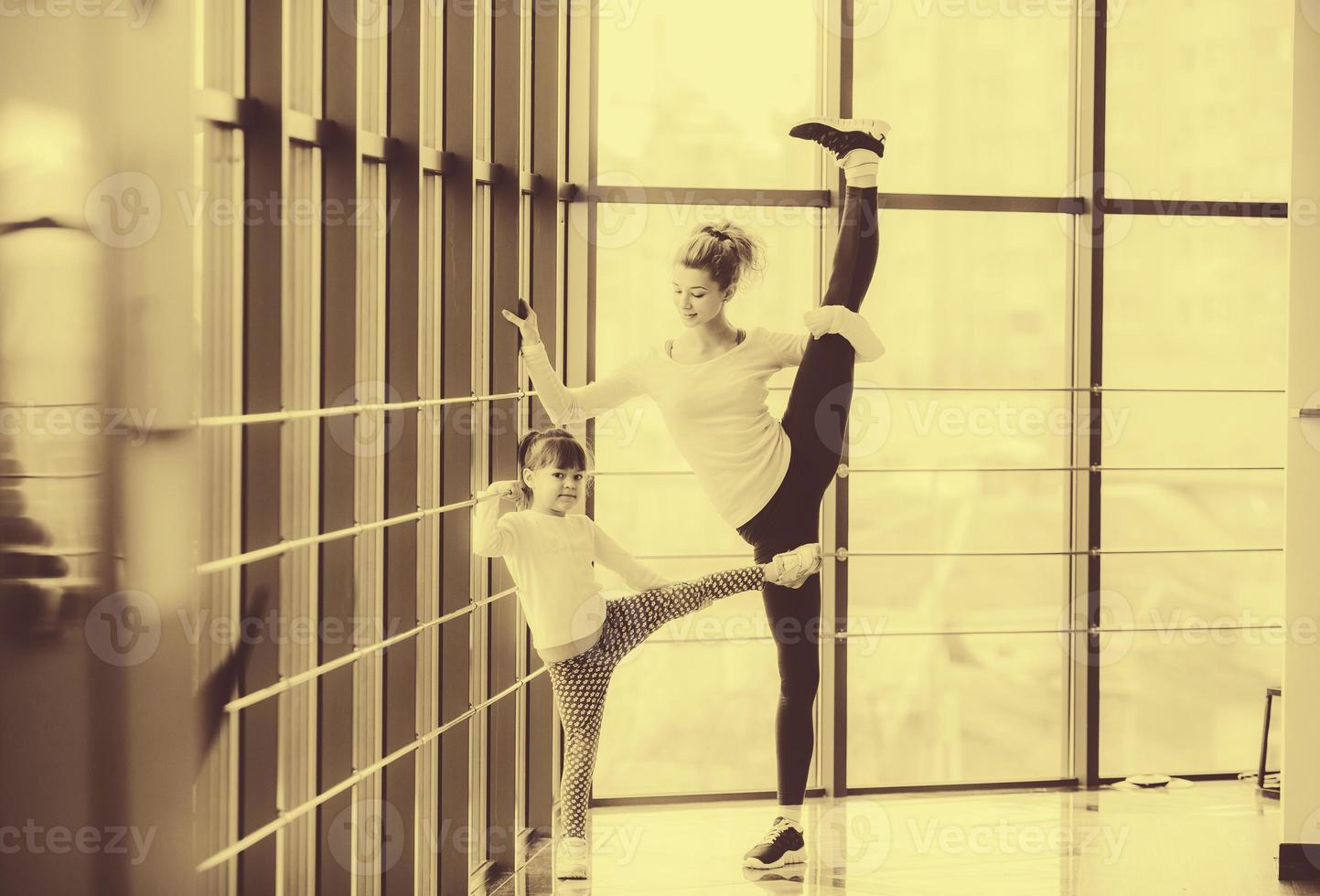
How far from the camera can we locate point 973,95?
416 centimetres

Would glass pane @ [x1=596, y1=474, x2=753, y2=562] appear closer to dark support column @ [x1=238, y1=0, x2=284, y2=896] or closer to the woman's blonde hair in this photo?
the woman's blonde hair

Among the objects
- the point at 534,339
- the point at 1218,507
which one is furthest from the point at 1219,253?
the point at 534,339

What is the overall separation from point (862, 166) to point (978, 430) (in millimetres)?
1320

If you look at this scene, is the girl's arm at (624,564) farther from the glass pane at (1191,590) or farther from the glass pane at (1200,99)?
the glass pane at (1200,99)

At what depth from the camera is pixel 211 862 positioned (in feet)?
5.93

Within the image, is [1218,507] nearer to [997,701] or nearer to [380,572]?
[997,701]

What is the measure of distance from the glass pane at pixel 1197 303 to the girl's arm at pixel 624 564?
191 cm

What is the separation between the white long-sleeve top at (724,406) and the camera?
3.26 meters

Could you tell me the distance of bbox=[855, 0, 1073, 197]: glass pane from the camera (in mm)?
4105

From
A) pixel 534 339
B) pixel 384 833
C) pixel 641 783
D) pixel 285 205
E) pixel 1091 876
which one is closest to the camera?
pixel 285 205

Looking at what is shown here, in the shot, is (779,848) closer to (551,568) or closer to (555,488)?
(551,568)

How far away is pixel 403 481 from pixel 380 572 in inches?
7.2

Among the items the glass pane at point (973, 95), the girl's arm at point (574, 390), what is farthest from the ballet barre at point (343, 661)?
the glass pane at point (973, 95)

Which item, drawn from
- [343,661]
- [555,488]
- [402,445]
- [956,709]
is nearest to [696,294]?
[555,488]
